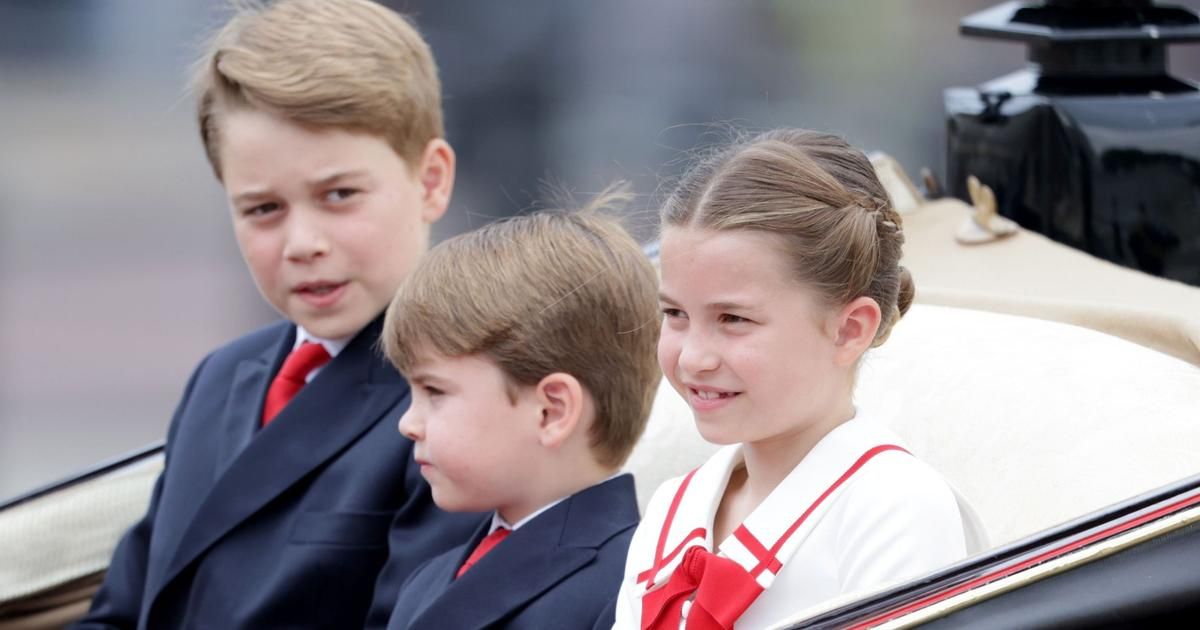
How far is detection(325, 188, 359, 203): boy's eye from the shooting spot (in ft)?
5.77

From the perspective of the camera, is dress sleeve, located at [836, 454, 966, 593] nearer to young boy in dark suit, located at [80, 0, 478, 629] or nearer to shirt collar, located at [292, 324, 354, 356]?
young boy in dark suit, located at [80, 0, 478, 629]

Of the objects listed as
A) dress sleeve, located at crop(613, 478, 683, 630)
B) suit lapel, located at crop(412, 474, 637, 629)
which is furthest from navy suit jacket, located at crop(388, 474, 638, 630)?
dress sleeve, located at crop(613, 478, 683, 630)

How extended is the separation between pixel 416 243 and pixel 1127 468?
871 millimetres

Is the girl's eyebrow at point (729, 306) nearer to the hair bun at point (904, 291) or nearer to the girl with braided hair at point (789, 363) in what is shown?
the girl with braided hair at point (789, 363)

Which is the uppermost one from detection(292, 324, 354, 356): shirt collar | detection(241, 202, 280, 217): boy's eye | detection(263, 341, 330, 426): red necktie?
detection(241, 202, 280, 217): boy's eye

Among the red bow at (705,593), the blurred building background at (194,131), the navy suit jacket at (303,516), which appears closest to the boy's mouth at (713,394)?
the red bow at (705,593)

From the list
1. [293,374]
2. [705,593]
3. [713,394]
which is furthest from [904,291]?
[293,374]

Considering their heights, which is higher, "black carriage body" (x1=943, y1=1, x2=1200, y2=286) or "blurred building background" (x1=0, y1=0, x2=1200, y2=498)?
"black carriage body" (x1=943, y1=1, x2=1200, y2=286)

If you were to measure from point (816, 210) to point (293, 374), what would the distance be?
0.88 meters

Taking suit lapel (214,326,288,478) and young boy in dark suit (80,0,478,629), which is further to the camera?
suit lapel (214,326,288,478)

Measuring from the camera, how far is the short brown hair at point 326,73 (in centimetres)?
174

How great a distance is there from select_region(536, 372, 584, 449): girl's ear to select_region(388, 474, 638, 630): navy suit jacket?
0.06 meters

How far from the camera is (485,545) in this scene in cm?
153

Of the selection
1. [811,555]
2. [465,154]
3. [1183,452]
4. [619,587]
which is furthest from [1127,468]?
[465,154]
